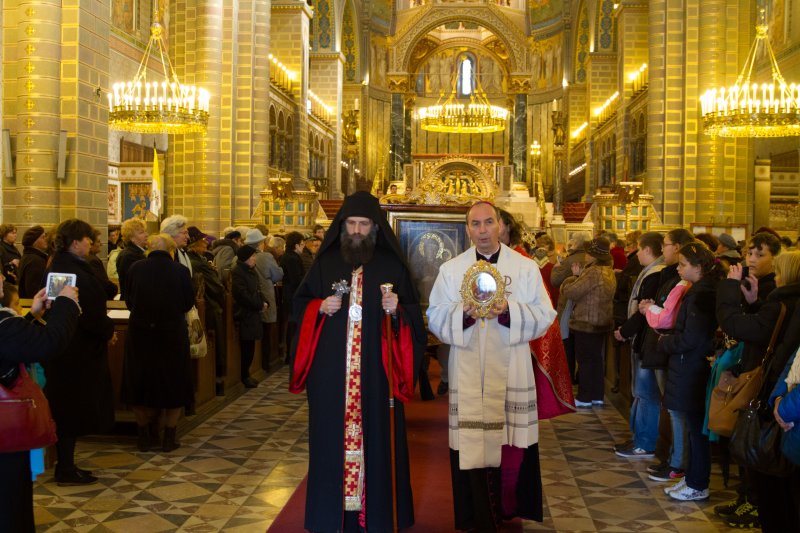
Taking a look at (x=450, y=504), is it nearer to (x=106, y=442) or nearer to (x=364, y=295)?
(x=364, y=295)

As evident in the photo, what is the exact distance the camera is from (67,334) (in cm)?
420

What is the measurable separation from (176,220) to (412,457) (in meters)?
2.93

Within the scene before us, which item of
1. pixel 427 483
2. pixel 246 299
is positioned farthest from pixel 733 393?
pixel 246 299

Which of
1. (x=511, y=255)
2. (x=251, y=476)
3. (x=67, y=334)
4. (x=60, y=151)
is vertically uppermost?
(x=60, y=151)

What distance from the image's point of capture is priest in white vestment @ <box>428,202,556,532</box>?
4.95 m

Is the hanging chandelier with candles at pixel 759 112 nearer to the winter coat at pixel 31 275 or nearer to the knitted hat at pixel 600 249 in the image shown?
the knitted hat at pixel 600 249

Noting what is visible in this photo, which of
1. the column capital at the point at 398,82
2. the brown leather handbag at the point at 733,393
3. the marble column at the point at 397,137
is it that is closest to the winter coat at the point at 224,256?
the brown leather handbag at the point at 733,393

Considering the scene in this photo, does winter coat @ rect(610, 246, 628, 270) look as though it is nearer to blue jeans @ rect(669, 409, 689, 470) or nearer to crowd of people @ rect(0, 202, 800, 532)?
crowd of people @ rect(0, 202, 800, 532)

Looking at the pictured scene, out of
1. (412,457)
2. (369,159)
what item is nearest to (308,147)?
(369,159)

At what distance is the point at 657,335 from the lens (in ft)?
21.3

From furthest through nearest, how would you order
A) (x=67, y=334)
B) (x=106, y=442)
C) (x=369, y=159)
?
(x=369, y=159), (x=106, y=442), (x=67, y=334)

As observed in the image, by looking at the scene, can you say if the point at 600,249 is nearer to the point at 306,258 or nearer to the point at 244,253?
the point at 244,253

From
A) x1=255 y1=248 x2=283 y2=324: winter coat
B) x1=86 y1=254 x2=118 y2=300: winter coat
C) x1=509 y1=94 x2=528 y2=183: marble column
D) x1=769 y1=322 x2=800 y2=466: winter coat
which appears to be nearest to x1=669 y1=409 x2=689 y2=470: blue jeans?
x1=769 y1=322 x2=800 y2=466: winter coat

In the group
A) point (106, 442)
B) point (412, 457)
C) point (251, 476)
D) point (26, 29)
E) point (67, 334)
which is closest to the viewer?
point (67, 334)
